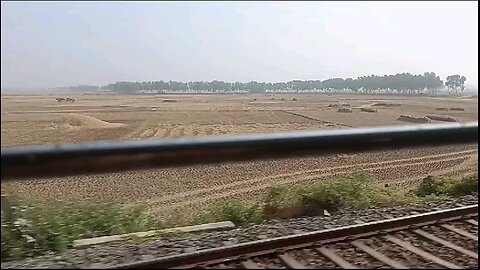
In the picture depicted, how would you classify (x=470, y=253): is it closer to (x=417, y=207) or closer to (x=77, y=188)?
(x=417, y=207)

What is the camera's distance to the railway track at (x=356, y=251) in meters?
2.29

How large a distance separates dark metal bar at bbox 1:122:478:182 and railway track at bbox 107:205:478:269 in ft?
2.61

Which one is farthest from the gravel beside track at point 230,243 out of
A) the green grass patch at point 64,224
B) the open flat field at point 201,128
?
the open flat field at point 201,128

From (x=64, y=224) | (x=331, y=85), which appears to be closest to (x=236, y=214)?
(x=64, y=224)

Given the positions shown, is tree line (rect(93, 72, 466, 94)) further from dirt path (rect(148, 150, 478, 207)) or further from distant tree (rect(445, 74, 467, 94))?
dirt path (rect(148, 150, 478, 207))

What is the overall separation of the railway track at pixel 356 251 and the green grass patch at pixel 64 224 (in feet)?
3.75

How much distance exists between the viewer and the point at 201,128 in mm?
4738

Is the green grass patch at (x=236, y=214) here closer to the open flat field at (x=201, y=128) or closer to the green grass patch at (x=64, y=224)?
the open flat field at (x=201, y=128)

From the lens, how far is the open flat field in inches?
114

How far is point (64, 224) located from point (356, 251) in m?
2.43

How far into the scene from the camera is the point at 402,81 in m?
3.94

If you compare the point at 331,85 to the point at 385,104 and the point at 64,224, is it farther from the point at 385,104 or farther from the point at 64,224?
the point at 64,224

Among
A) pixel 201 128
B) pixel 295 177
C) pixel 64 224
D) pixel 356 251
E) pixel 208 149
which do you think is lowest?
pixel 295 177

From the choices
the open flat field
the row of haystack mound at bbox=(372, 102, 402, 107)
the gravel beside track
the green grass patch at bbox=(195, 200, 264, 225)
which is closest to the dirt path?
the open flat field
